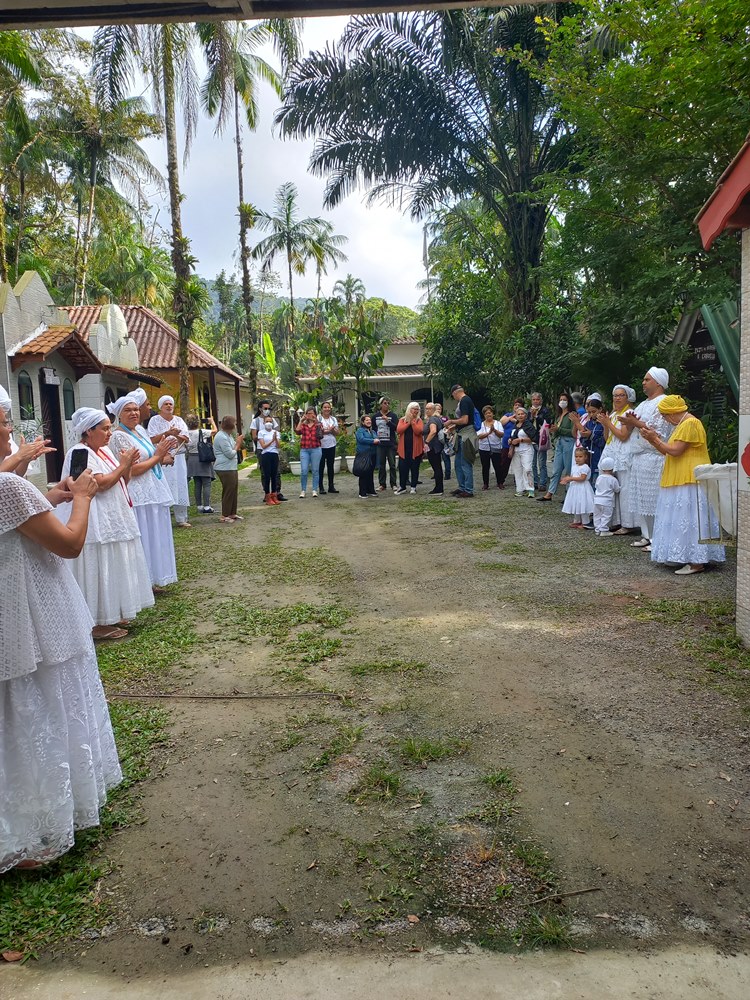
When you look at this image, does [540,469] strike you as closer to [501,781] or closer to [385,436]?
[385,436]

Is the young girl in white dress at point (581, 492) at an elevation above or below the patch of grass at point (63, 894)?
above

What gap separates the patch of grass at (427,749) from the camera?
3.47m

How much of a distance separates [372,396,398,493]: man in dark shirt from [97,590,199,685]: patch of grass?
8316 millimetres

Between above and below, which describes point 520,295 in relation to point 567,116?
below

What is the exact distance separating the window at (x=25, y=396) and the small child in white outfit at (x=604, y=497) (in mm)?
12623

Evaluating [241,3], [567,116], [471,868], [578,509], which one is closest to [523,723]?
[471,868]

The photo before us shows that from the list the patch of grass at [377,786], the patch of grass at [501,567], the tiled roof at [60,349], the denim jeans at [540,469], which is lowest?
the patch of grass at [377,786]

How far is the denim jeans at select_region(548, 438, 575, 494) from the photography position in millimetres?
11273

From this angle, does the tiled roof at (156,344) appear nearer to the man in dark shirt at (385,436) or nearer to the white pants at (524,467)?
the man in dark shirt at (385,436)

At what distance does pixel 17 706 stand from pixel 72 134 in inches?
1111

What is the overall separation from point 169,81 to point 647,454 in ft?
51.2

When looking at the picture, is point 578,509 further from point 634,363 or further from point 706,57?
point 706,57

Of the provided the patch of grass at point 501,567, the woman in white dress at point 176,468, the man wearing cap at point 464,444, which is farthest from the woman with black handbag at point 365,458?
the patch of grass at point 501,567

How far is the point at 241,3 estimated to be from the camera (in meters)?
2.79
